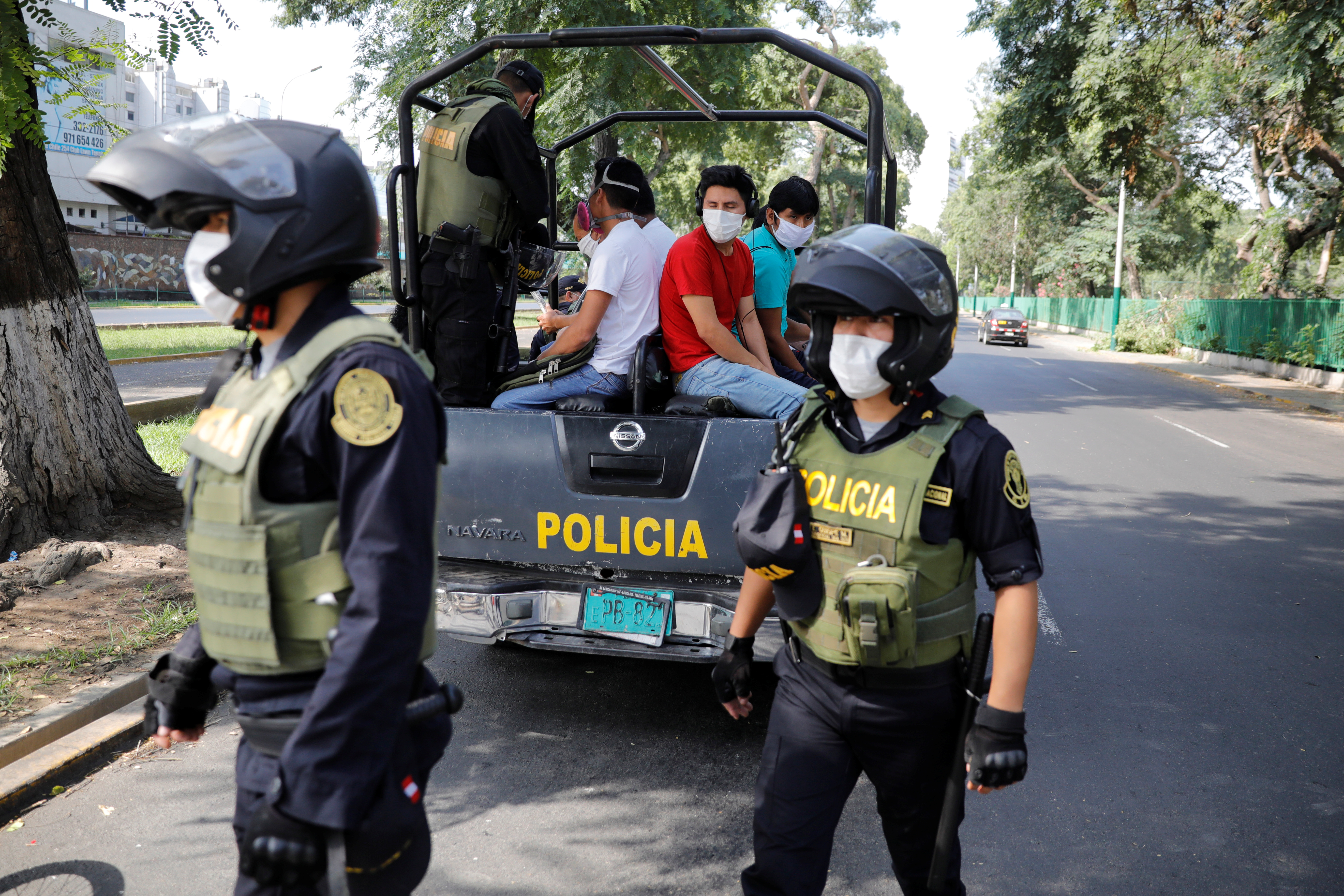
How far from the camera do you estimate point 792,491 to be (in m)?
2.18

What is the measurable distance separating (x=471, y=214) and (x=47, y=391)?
3.08 m

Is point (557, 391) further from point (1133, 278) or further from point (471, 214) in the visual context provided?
point (1133, 278)

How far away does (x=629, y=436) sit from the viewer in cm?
360

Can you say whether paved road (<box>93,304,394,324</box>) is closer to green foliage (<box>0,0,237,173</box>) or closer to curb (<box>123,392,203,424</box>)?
curb (<box>123,392,203,424</box>)

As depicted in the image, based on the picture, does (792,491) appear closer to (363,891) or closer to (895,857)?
(895,857)

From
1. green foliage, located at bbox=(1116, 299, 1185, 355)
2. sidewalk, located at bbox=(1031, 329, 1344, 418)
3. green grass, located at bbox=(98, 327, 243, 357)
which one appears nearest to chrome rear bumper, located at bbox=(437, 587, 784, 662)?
green grass, located at bbox=(98, 327, 243, 357)

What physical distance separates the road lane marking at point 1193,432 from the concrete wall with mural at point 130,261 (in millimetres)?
32666

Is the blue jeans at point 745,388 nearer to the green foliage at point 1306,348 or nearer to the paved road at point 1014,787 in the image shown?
the paved road at point 1014,787

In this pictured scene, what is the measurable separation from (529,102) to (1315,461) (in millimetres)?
10099

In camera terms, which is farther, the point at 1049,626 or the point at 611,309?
the point at 1049,626

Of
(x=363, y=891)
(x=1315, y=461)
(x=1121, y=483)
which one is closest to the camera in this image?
(x=363, y=891)

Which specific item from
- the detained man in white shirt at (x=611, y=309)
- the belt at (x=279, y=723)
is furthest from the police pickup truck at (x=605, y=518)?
the belt at (x=279, y=723)

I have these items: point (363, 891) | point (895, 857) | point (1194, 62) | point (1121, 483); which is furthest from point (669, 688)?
point (1194, 62)

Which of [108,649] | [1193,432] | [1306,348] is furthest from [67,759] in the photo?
[1306,348]
